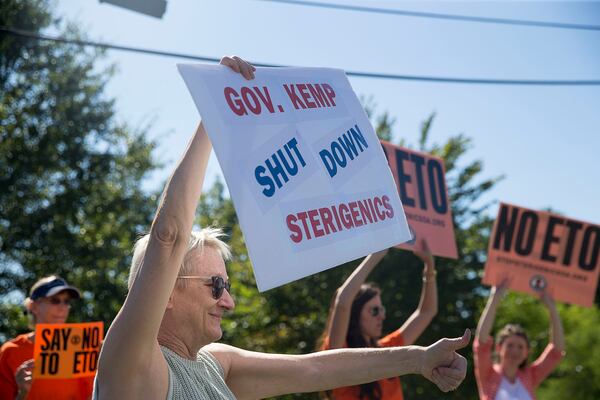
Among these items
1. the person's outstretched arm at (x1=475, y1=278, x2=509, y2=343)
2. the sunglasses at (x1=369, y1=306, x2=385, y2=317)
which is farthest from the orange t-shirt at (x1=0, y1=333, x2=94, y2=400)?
the person's outstretched arm at (x1=475, y1=278, x2=509, y2=343)

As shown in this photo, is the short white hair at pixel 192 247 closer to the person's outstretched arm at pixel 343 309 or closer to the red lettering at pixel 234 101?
the red lettering at pixel 234 101

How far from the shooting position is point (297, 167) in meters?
2.62

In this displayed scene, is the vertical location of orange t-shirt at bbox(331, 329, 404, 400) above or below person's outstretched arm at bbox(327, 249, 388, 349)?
below

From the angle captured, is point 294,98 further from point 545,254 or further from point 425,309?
point 545,254

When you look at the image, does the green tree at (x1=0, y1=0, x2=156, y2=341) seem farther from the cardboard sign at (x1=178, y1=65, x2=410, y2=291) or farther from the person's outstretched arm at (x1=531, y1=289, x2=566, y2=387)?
the cardboard sign at (x1=178, y1=65, x2=410, y2=291)

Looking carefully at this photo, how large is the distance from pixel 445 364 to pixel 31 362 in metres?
2.66

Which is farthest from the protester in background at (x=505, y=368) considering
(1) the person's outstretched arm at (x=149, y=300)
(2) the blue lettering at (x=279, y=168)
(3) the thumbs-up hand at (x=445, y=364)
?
(1) the person's outstretched arm at (x=149, y=300)

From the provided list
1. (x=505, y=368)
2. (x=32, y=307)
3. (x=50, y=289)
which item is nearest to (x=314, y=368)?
(x=50, y=289)

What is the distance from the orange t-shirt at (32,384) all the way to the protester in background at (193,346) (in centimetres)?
198

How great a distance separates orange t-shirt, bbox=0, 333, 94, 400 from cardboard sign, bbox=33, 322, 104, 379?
0.05 metres

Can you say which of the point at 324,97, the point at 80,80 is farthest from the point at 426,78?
the point at 80,80

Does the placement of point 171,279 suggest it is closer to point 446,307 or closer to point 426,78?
point 426,78

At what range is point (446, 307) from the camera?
14.4m

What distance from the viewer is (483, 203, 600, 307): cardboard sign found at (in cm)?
718
